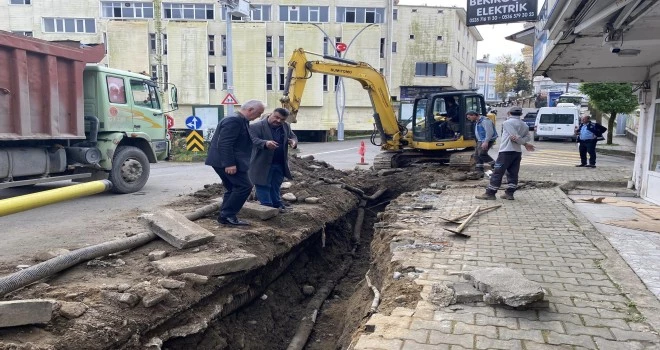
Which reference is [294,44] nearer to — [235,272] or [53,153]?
[53,153]

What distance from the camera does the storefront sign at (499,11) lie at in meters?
13.2

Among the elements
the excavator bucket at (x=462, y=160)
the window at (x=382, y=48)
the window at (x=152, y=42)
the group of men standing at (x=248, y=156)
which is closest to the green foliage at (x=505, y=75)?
the window at (x=382, y=48)

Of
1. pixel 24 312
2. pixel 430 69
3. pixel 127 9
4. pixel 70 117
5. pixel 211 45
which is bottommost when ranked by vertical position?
pixel 24 312

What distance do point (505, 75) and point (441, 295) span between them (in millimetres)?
67737

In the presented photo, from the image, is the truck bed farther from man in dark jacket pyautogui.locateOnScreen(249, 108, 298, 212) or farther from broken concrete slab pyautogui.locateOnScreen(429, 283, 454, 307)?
broken concrete slab pyautogui.locateOnScreen(429, 283, 454, 307)

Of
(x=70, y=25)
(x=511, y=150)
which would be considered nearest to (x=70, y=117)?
(x=511, y=150)

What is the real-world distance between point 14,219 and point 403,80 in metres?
38.4

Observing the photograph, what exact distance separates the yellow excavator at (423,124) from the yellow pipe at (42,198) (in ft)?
29.6

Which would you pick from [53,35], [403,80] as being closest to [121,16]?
[53,35]

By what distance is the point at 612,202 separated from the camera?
8.87 m

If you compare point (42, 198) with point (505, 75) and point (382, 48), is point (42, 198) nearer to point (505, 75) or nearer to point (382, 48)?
point (382, 48)

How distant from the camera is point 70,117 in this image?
909 centimetres

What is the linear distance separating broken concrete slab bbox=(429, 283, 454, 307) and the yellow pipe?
2.72 meters

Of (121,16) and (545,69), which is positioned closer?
(545,69)
